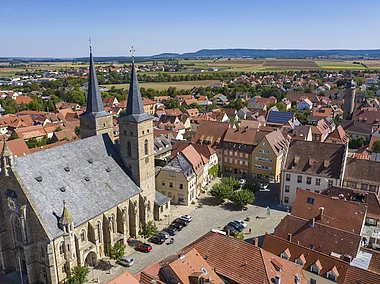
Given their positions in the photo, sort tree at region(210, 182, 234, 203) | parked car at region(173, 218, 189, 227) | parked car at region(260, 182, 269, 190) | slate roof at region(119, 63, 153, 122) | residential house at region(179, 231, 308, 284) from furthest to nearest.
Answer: parked car at region(260, 182, 269, 190)
tree at region(210, 182, 234, 203)
parked car at region(173, 218, 189, 227)
slate roof at region(119, 63, 153, 122)
residential house at region(179, 231, 308, 284)

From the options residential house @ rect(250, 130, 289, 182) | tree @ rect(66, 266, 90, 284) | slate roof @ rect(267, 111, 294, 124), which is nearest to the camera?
tree @ rect(66, 266, 90, 284)

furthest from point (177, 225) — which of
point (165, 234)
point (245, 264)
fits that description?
point (245, 264)

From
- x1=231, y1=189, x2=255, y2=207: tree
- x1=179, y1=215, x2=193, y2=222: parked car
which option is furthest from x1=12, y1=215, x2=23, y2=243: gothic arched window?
x1=231, y1=189, x2=255, y2=207: tree

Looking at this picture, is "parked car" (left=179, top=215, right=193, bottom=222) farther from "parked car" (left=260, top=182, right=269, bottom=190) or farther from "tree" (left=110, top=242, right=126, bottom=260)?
"parked car" (left=260, top=182, right=269, bottom=190)

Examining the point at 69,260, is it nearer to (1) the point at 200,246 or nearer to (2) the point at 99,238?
(2) the point at 99,238

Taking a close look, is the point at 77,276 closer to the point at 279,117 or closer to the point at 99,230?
the point at 99,230

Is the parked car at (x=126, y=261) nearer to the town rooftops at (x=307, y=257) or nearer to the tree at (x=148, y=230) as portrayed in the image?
the tree at (x=148, y=230)
